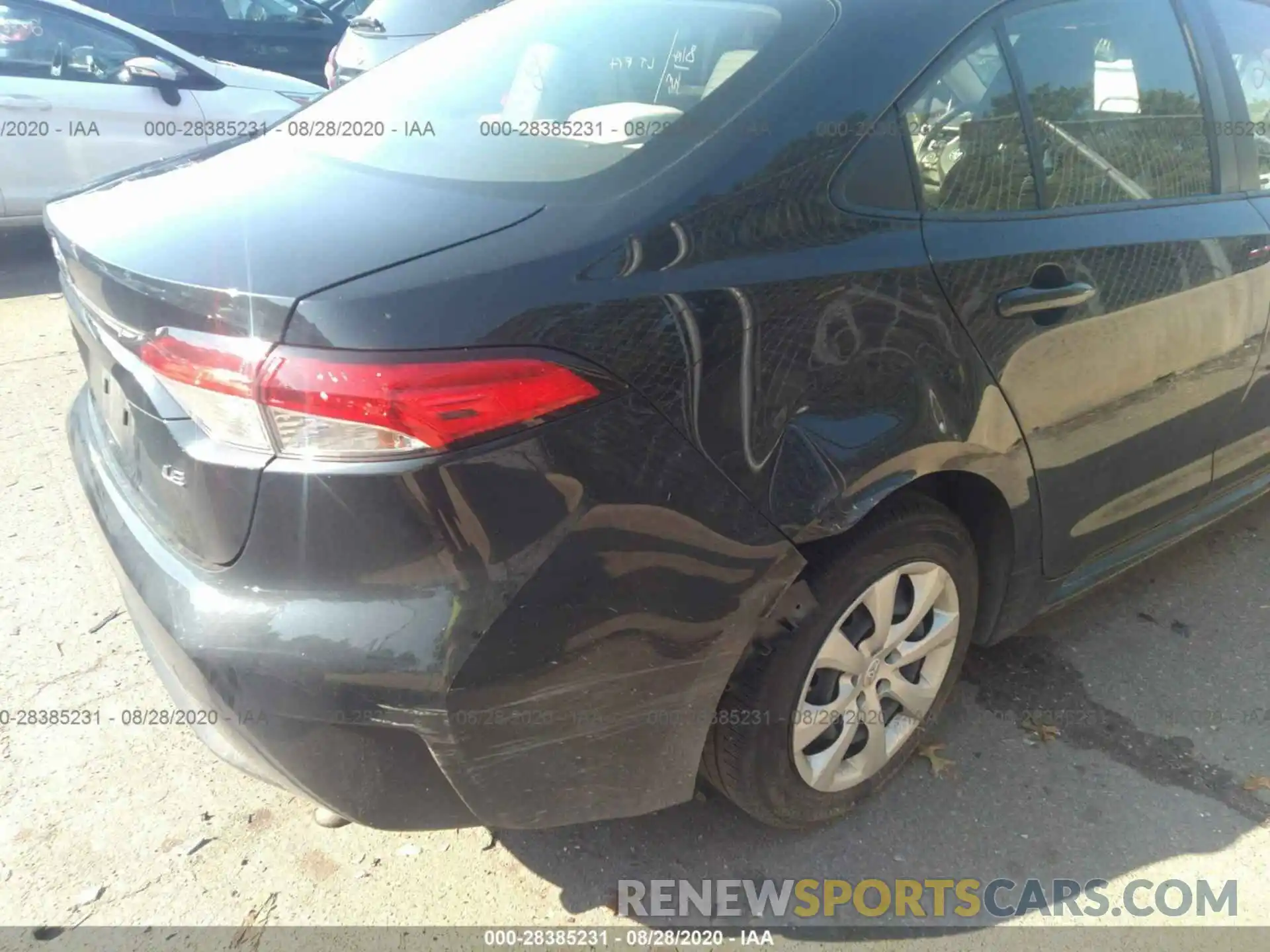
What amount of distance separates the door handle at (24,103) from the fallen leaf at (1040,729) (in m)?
6.30

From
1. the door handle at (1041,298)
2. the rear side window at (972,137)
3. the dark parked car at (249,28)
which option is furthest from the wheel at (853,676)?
the dark parked car at (249,28)

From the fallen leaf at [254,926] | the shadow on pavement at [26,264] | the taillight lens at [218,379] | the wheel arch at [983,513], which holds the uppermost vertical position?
the taillight lens at [218,379]

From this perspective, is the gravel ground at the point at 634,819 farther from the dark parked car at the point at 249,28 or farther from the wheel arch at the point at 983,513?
the dark parked car at the point at 249,28

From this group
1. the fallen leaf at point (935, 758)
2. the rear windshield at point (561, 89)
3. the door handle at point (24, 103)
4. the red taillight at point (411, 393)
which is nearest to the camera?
the red taillight at point (411, 393)

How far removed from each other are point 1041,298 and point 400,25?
5954 mm

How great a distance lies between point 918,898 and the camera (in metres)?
2.07

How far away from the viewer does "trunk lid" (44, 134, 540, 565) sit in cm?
148

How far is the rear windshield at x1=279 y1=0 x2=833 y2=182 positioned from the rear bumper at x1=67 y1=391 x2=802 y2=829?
1.89 feet

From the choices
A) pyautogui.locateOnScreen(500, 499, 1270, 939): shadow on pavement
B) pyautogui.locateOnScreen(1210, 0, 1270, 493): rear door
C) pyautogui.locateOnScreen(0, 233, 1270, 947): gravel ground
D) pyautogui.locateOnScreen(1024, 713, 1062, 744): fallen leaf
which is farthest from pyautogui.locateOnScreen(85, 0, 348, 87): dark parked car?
pyautogui.locateOnScreen(1024, 713, 1062, 744): fallen leaf

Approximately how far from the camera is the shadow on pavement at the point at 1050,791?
214 cm

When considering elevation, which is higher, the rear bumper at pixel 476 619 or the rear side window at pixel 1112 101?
the rear side window at pixel 1112 101

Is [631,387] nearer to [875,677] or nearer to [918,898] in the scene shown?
[875,677]

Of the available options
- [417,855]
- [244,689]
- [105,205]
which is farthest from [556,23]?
[417,855]

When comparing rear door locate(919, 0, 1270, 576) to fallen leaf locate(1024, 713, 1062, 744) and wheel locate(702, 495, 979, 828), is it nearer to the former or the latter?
wheel locate(702, 495, 979, 828)
